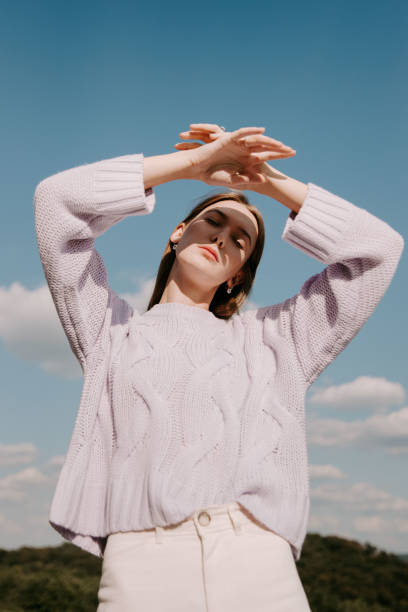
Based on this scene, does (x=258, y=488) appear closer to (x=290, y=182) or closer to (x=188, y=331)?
(x=188, y=331)

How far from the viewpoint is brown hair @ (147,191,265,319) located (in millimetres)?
2945

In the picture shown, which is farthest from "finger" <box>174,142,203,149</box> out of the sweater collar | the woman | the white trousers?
the white trousers

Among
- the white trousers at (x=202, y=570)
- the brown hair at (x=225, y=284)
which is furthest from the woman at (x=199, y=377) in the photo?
the brown hair at (x=225, y=284)

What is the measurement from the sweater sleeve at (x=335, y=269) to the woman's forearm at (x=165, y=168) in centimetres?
48

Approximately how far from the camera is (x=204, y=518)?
6.13 ft

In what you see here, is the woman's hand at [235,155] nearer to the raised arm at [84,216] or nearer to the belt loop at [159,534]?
the raised arm at [84,216]

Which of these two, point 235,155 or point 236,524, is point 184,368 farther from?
point 235,155

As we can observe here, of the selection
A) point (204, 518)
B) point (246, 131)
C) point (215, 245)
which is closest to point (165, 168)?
point (246, 131)

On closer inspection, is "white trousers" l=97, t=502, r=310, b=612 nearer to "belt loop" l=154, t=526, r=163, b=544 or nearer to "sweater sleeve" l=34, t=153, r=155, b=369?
"belt loop" l=154, t=526, r=163, b=544

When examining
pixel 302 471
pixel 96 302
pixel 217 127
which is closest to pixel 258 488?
pixel 302 471

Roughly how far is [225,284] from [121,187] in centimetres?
94

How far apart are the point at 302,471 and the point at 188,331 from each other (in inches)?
27.9

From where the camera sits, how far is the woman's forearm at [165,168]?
7.55 ft

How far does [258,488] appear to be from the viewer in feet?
6.46
